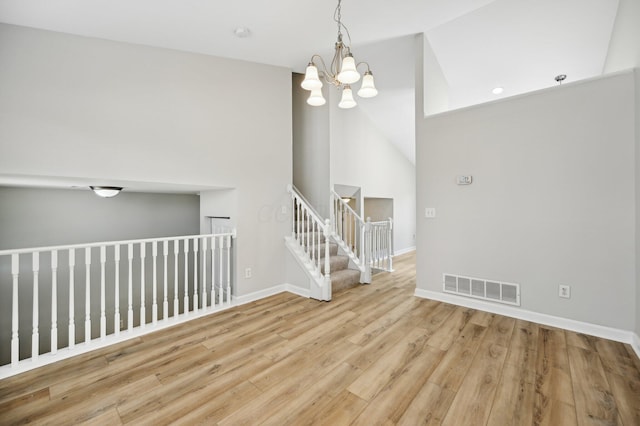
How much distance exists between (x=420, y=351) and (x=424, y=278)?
1491mm

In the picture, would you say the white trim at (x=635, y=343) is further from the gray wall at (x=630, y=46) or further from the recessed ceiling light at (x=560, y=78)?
the recessed ceiling light at (x=560, y=78)

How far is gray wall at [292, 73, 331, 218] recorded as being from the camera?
4871 mm

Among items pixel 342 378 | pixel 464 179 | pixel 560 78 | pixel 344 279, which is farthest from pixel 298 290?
pixel 560 78

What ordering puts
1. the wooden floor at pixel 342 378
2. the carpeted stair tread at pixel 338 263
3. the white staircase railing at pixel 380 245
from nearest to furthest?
the wooden floor at pixel 342 378, the carpeted stair tread at pixel 338 263, the white staircase railing at pixel 380 245

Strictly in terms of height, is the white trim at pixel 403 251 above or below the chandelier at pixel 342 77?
below

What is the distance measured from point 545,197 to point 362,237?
Result: 2433 mm

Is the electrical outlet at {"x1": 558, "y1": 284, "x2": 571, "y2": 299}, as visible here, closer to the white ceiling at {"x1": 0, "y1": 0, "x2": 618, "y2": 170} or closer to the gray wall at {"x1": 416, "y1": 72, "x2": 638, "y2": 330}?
the gray wall at {"x1": 416, "y1": 72, "x2": 638, "y2": 330}

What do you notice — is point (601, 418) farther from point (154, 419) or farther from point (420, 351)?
point (154, 419)

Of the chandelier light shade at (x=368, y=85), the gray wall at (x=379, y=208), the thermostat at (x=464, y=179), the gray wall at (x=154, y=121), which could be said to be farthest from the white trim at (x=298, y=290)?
the gray wall at (x=379, y=208)

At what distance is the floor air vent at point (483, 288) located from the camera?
115 inches

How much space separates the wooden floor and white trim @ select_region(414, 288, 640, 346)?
0.39 feet

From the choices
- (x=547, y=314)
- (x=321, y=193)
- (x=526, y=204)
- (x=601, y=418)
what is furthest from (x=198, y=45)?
(x=547, y=314)

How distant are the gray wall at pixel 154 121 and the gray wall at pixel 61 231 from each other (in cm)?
223

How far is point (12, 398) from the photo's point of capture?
5.68 feet
